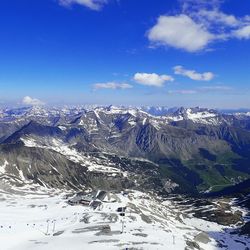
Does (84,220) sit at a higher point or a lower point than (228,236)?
higher

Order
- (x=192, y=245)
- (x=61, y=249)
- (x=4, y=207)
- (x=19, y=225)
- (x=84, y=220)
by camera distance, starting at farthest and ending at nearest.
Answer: (x=4, y=207) < (x=84, y=220) < (x=19, y=225) < (x=192, y=245) < (x=61, y=249)

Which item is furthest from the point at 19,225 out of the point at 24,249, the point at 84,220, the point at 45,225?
the point at 24,249

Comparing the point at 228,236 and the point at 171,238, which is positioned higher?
the point at 171,238

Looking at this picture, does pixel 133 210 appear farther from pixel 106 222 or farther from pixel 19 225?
pixel 19 225

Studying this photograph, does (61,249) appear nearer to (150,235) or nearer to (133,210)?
(150,235)

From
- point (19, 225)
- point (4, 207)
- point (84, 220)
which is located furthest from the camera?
point (4, 207)

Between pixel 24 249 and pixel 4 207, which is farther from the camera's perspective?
pixel 4 207

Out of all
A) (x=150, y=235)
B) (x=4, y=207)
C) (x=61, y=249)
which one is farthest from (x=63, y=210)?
(x=61, y=249)

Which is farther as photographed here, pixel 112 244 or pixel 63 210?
pixel 63 210

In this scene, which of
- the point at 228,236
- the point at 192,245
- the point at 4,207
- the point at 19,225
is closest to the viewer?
the point at 192,245
